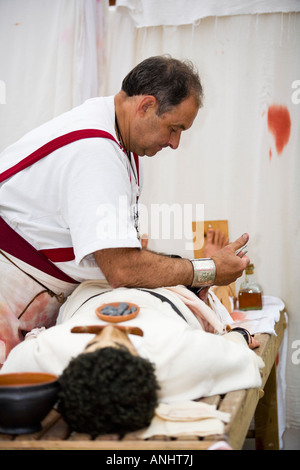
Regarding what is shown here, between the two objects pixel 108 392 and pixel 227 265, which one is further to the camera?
pixel 227 265

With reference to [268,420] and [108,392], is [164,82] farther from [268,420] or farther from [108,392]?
[268,420]

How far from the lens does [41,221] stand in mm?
1754

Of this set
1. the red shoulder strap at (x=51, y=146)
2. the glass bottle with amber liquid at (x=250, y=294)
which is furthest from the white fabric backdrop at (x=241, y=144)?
the red shoulder strap at (x=51, y=146)

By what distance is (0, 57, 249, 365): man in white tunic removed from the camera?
1.58 m

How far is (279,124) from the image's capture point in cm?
316

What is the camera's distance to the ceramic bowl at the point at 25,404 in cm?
116

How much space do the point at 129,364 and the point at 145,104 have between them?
1.03 meters

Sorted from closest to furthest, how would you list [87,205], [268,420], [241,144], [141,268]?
1. [87,205]
2. [141,268]
3. [268,420]
4. [241,144]

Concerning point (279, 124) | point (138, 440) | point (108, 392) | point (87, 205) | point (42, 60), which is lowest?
point (138, 440)

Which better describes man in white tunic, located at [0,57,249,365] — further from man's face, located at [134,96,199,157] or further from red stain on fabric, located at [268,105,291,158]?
red stain on fabric, located at [268,105,291,158]

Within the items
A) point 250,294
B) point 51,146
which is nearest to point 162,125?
point 51,146

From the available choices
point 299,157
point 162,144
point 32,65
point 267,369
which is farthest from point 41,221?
point 299,157

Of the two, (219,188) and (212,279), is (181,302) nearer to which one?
(212,279)

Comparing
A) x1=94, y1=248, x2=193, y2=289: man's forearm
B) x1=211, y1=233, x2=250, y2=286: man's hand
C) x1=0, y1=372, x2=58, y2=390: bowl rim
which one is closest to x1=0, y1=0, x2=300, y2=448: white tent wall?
x1=211, y1=233, x2=250, y2=286: man's hand
